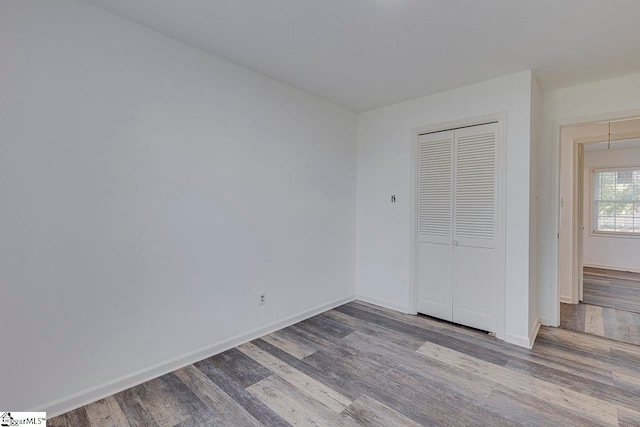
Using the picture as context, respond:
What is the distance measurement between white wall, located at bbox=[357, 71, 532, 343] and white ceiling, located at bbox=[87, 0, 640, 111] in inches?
9.4

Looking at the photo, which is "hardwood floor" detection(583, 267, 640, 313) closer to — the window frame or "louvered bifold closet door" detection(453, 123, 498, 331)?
the window frame

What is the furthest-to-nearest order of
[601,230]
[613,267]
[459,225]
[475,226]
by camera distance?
[601,230]
[613,267]
[459,225]
[475,226]

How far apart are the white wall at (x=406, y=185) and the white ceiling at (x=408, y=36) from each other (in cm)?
24

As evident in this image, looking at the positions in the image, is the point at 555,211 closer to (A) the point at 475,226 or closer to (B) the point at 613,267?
(A) the point at 475,226

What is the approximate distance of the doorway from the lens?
3528 millimetres

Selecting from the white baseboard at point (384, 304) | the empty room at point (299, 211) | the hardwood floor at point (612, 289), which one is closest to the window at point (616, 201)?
the hardwood floor at point (612, 289)

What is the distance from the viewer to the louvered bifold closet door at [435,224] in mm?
3268

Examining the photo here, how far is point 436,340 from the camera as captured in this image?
2.86m

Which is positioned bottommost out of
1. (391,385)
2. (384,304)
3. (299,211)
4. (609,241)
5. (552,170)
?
(391,385)

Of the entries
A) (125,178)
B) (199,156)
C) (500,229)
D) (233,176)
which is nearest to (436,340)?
(500,229)

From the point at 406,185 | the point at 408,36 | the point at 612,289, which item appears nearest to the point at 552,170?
the point at 406,185

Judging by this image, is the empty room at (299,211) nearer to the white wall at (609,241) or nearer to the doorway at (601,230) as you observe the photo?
the doorway at (601,230)

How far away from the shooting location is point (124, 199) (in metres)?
2.07

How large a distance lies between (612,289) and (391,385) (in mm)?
4665
